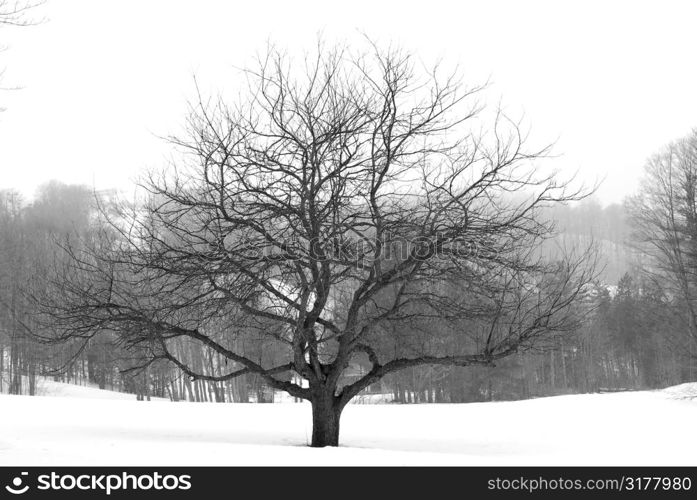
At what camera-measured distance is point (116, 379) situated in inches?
1880

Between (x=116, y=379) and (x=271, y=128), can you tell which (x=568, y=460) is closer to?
(x=271, y=128)

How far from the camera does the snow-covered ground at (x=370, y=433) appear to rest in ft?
31.0

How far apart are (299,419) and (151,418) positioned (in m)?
3.93

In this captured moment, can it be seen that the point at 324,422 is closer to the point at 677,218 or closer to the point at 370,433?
the point at 370,433

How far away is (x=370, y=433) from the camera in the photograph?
658 inches

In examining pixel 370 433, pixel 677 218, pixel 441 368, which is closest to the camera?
pixel 370 433

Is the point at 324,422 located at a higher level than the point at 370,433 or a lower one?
higher

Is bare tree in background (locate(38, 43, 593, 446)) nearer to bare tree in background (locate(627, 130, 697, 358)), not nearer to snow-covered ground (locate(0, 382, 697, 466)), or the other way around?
snow-covered ground (locate(0, 382, 697, 466))

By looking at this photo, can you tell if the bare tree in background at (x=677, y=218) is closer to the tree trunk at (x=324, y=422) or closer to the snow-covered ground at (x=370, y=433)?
the snow-covered ground at (x=370, y=433)

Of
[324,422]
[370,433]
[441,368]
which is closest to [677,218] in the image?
[441,368]

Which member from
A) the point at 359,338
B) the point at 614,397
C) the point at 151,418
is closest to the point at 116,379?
the point at 151,418

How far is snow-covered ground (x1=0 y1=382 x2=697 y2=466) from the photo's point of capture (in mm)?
9438

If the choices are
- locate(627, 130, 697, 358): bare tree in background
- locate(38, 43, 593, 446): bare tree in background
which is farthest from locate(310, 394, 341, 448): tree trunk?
locate(627, 130, 697, 358): bare tree in background

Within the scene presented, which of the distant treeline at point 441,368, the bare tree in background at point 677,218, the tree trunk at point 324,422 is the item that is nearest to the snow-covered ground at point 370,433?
the tree trunk at point 324,422
